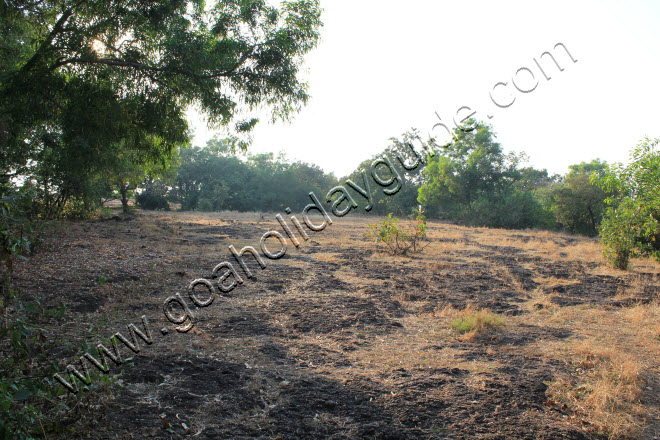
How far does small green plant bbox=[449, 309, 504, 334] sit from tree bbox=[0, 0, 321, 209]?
565 centimetres

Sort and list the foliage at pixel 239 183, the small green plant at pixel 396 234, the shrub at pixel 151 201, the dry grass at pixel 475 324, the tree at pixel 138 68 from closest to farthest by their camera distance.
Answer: the dry grass at pixel 475 324 < the tree at pixel 138 68 < the small green plant at pixel 396 234 < the shrub at pixel 151 201 < the foliage at pixel 239 183

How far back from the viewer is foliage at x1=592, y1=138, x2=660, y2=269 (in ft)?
32.0

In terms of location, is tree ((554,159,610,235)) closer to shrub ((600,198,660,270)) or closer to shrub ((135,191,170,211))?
shrub ((600,198,660,270))

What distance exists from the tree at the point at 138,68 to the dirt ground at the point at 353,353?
8.36ft

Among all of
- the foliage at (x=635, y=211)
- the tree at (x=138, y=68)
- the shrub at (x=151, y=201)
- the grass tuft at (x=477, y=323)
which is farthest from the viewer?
the shrub at (x=151, y=201)

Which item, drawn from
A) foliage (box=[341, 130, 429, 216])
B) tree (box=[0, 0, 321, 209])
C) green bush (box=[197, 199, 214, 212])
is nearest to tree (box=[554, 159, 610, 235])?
foliage (box=[341, 130, 429, 216])

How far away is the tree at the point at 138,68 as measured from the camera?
7223 millimetres

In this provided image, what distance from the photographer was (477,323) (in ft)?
18.4

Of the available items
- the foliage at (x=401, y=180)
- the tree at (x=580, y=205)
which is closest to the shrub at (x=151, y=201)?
the foliage at (x=401, y=180)

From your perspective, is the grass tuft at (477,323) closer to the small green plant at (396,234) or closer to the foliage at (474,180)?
the small green plant at (396,234)

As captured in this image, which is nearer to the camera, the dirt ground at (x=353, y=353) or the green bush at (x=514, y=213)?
the dirt ground at (x=353, y=353)

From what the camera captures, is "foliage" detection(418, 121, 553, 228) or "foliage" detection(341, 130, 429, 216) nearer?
"foliage" detection(418, 121, 553, 228)

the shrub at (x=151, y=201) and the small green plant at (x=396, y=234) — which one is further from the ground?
the shrub at (x=151, y=201)

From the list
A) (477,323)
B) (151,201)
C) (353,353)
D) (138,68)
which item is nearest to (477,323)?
(477,323)
